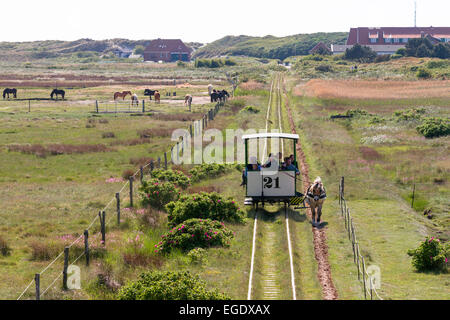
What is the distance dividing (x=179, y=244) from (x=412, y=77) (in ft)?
276

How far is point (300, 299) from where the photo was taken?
13.8 metres

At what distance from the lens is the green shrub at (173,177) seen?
→ 25.7m

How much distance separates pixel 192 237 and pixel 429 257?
7.00 metres

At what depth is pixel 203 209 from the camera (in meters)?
20.3

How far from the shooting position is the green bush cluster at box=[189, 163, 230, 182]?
28091 millimetres

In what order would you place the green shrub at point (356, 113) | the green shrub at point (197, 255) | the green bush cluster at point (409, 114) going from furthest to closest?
the green shrub at point (356, 113)
the green bush cluster at point (409, 114)
the green shrub at point (197, 255)

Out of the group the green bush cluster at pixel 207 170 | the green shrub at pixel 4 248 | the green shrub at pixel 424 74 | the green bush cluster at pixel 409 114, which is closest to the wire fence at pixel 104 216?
the green bush cluster at pixel 207 170

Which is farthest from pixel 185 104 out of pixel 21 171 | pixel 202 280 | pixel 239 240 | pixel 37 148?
pixel 202 280

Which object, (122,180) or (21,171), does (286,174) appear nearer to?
(122,180)

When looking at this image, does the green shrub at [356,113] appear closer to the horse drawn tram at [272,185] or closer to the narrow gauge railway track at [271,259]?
the narrow gauge railway track at [271,259]

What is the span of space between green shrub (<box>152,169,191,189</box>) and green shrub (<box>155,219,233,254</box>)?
719 centimetres

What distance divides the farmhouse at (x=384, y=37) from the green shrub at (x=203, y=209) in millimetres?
149479
